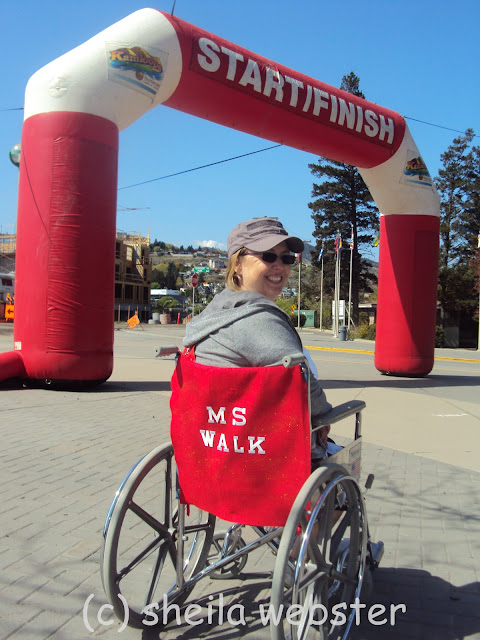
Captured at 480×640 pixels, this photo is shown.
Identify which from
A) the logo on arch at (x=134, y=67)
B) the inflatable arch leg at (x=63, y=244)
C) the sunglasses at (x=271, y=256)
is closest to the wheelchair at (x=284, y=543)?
the sunglasses at (x=271, y=256)

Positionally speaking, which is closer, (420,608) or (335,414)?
(335,414)

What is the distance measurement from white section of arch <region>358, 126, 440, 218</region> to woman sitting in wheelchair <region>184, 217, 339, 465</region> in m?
8.80

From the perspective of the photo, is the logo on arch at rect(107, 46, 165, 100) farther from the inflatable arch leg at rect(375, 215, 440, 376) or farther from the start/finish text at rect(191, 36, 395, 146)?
the inflatable arch leg at rect(375, 215, 440, 376)

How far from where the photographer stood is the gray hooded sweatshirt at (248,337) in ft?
7.18

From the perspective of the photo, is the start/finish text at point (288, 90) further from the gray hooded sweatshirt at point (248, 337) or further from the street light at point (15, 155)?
the gray hooded sweatshirt at point (248, 337)

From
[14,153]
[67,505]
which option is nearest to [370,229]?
[14,153]

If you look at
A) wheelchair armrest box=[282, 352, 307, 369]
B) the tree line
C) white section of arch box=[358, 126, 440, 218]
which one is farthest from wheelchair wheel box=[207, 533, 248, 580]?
the tree line

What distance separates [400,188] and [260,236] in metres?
9.07

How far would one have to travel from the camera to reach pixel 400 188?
10.9 metres

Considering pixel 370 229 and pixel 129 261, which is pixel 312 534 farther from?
pixel 129 261

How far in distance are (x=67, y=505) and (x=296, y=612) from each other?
211 centimetres

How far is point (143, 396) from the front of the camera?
27.4ft

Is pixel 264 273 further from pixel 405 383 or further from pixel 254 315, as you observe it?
pixel 405 383

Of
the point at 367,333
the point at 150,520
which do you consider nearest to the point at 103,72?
the point at 150,520
